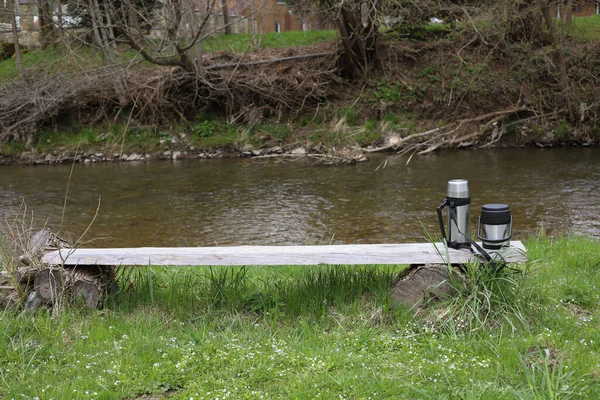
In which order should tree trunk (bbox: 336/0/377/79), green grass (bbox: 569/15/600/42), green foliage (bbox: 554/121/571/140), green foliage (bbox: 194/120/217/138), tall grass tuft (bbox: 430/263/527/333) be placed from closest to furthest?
tall grass tuft (bbox: 430/263/527/333) → tree trunk (bbox: 336/0/377/79) → green foliage (bbox: 554/121/571/140) → green grass (bbox: 569/15/600/42) → green foliage (bbox: 194/120/217/138)

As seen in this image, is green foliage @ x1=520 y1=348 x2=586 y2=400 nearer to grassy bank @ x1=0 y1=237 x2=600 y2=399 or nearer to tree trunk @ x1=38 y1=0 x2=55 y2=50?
grassy bank @ x1=0 y1=237 x2=600 y2=399

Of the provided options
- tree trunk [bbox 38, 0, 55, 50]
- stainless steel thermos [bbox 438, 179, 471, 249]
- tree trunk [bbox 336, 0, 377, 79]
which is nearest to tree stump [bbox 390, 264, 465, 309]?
stainless steel thermos [bbox 438, 179, 471, 249]

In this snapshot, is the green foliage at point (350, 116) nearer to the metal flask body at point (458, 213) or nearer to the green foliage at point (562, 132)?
the green foliage at point (562, 132)

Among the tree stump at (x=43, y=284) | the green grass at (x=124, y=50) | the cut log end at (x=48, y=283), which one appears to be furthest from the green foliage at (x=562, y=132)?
the cut log end at (x=48, y=283)

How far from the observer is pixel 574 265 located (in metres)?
6.05

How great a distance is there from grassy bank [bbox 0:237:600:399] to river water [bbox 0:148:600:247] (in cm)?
323

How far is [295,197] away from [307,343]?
8.31 m

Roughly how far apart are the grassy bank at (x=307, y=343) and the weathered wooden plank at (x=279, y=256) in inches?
9.2

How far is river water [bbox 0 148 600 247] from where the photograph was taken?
395 inches

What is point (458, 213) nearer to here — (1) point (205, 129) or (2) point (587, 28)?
(1) point (205, 129)

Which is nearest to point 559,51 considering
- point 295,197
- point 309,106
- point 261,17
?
point 309,106

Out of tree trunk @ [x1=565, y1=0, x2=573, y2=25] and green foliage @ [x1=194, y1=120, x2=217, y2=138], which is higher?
tree trunk @ [x1=565, y1=0, x2=573, y2=25]

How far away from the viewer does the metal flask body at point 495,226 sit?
15.6 ft

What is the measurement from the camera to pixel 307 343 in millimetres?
4367
